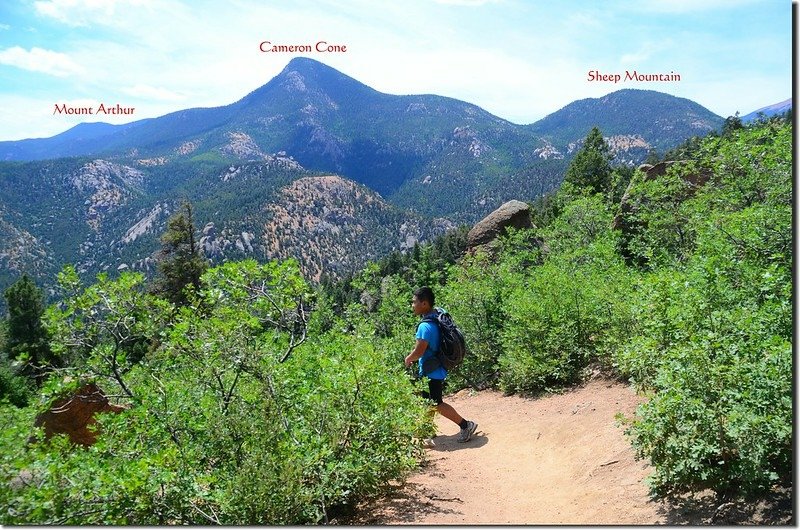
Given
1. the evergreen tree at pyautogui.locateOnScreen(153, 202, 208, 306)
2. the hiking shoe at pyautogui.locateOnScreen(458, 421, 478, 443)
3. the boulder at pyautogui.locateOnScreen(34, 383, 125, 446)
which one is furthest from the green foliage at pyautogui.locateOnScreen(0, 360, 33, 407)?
the hiking shoe at pyautogui.locateOnScreen(458, 421, 478, 443)

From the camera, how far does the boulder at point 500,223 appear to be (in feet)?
77.6

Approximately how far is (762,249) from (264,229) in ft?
489

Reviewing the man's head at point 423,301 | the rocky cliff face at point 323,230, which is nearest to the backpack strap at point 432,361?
the man's head at point 423,301

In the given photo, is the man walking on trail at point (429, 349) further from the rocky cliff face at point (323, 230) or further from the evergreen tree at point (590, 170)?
the rocky cliff face at point (323, 230)

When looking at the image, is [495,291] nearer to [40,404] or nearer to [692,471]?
[692,471]

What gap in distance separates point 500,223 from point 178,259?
676 inches

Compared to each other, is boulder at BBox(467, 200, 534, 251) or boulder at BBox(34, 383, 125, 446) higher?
boulder at BBox(467, 200, 534, 251)

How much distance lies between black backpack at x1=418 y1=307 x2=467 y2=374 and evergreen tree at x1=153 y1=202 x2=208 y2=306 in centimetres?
2380

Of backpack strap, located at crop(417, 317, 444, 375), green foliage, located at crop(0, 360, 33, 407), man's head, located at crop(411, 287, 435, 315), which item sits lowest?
green foliage, located at crop(0, 360, 33, 407)

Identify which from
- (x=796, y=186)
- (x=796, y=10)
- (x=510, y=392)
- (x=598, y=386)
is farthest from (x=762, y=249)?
(x=510, y=392)

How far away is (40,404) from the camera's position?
12.9ft

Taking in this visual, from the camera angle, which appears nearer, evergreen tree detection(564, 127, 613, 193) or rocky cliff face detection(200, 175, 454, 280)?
evergreen tree detection(564, 127, 613, 193)

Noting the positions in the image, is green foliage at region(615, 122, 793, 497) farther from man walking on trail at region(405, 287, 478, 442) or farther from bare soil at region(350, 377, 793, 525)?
man walking on trail at region(405, 287, 478, 442)

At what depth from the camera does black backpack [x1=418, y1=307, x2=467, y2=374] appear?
6.15 meters
